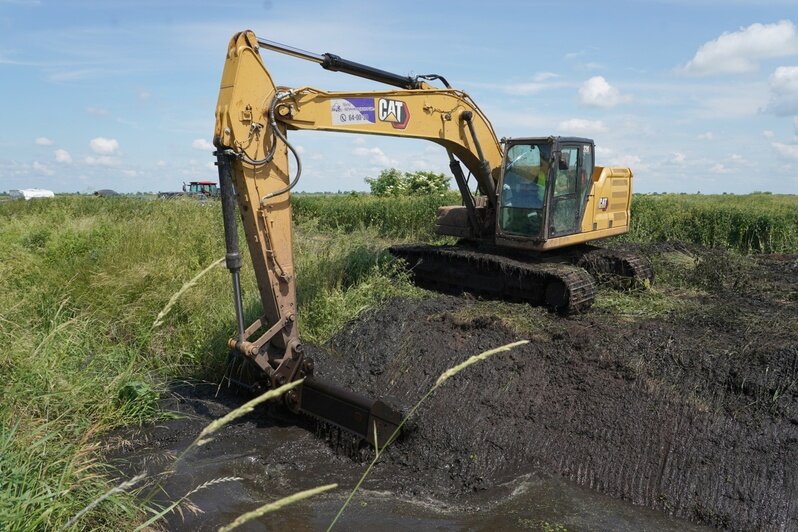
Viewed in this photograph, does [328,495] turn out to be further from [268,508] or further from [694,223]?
[694,223]

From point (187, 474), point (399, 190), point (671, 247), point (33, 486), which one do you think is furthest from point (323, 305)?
point (399, 190)

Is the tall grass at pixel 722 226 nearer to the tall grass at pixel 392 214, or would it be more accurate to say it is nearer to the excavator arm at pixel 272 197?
the tall grass at pixel 392 214

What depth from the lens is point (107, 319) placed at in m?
7.61

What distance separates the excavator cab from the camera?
26.9ft

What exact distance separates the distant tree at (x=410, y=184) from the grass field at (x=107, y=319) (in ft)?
33.3

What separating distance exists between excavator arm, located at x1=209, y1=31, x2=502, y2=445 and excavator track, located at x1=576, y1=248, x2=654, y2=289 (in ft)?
14.5

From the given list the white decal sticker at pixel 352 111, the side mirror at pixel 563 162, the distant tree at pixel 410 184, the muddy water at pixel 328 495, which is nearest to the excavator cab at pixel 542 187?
the side mirror at pixel 563 162

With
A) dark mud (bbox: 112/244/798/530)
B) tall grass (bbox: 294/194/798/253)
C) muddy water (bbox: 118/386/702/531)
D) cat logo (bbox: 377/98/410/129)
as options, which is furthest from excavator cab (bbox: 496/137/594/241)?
tall grass (bbox: 294/194/798/253)

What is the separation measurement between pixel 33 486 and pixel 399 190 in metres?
19.9

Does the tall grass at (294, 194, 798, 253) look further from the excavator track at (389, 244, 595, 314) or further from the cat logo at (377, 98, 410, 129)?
the cat logo at (377, 98, 410, 129)

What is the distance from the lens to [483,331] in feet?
22.4

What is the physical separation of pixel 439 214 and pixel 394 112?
132 inches

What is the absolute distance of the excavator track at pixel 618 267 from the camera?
886cm

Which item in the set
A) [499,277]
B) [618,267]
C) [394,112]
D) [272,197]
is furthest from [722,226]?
[272,197]
